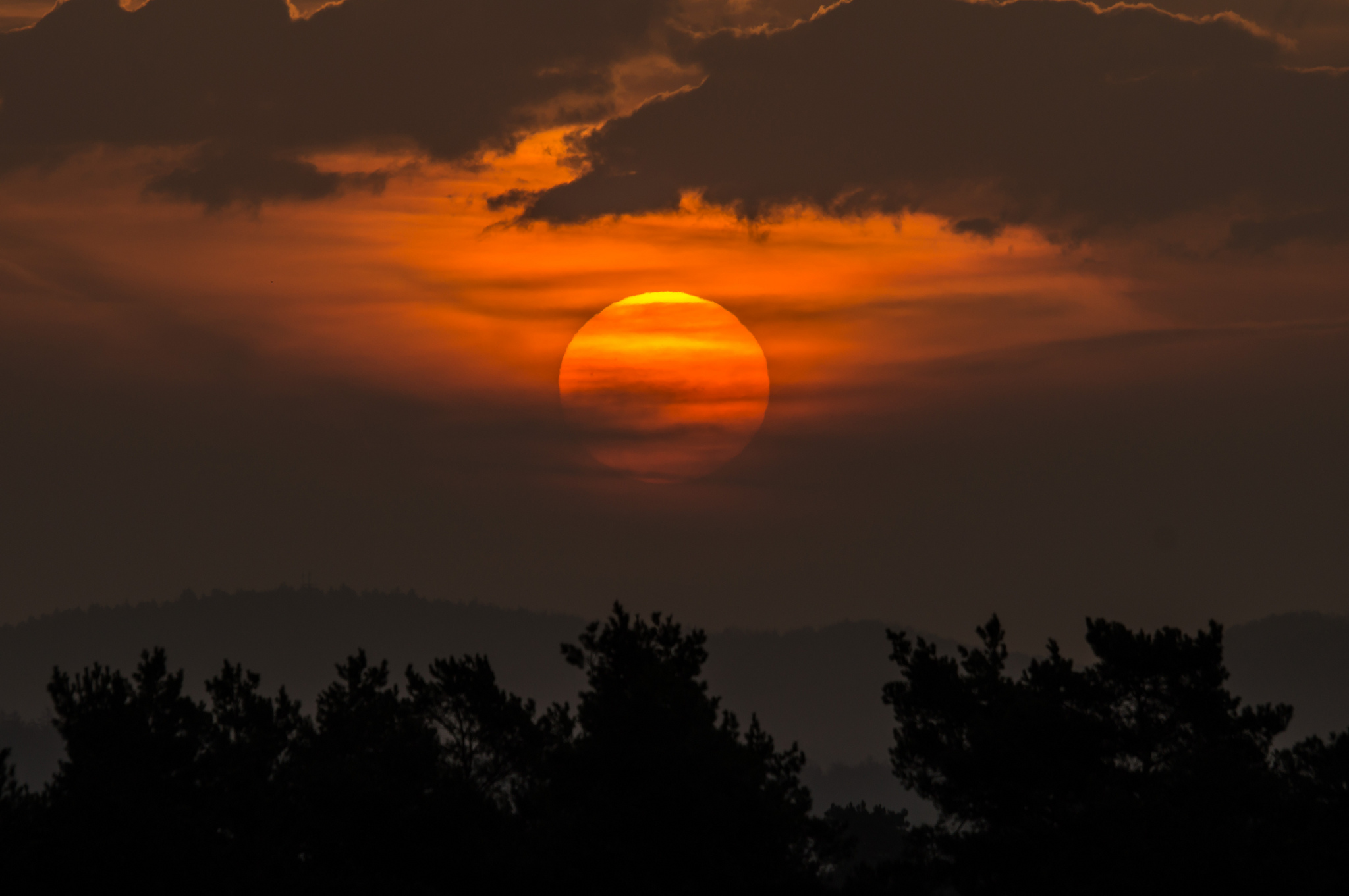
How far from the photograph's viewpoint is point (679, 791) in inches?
1379

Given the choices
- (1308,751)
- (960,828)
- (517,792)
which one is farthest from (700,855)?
(1308,751)

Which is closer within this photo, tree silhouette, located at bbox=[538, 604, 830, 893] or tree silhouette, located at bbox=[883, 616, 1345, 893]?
tree silhouette, located at bbox=[883, 616, 1345, 893]

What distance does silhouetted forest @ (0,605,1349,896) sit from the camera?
3341 cm

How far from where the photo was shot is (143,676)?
40.8m

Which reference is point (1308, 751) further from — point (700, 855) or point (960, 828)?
point (700, 855)

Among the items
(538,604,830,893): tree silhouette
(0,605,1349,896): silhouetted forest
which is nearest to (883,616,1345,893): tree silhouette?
(0,605,1349,896): silhouetted forest

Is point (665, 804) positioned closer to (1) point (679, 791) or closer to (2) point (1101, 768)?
(1) point (679, 791)

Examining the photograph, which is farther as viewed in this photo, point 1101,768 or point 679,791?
point 1101,768

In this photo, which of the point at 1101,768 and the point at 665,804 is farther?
the point at 1101,768

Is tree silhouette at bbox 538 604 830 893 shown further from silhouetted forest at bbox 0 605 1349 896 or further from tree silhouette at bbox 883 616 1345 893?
tree silhouette at bbox 883 616 1345 893

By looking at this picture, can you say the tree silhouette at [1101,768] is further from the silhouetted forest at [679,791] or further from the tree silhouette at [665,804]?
the tree silhouette at [665,804]

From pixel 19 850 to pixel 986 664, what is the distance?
2571 cm

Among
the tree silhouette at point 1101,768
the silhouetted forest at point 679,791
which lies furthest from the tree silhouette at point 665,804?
the tree silhouette at point 1101,768

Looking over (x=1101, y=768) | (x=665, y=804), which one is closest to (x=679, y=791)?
(x=665, y=804)
